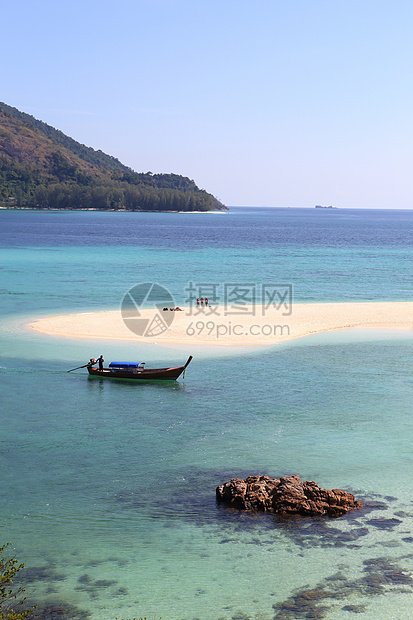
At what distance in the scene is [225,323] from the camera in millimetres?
50312

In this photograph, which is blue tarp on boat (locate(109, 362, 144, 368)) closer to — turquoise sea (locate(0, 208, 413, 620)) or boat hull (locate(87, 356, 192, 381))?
boat hull (locate(87, 356, 192, 381))

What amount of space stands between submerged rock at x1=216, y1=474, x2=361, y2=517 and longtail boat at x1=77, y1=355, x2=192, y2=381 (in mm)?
13536

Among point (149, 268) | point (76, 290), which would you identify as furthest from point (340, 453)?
point (149, 268)

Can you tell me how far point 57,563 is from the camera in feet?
55.4

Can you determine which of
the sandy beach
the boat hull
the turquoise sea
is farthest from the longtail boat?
the sandy beach

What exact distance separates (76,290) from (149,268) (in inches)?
965

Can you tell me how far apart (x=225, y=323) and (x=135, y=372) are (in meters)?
17.6

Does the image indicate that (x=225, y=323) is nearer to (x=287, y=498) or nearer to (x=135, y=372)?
(x=135, y=372)

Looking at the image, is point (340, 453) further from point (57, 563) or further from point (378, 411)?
point (57, 563)
